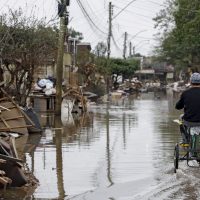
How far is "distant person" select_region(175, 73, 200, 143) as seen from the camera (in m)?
12.2

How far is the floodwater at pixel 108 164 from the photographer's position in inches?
397

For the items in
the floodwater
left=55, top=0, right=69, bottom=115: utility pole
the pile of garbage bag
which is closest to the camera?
the floodwater

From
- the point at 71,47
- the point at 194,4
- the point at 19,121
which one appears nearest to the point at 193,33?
the point at 194,4

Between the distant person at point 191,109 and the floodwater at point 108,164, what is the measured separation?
Answer: 730 mm

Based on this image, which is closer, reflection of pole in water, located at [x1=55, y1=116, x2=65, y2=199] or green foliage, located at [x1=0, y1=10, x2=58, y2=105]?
reflection of pole in water, located at [x1=55, y1=116, x2=65, y2=199]

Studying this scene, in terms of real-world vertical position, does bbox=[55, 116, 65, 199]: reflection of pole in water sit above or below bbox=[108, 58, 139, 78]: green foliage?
below

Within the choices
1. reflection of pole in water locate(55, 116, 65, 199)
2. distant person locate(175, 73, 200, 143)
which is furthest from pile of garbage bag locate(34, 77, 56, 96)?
distant person locate(175, 73, 200, 143)

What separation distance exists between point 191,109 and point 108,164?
2102 mm

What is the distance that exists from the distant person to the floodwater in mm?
730

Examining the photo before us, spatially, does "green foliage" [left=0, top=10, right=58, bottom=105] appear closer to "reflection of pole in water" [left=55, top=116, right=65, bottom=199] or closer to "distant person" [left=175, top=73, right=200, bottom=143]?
"reflection of pole in water" [left=55, top=116, right=65, bottom=199]

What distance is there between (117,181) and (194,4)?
43646 mm

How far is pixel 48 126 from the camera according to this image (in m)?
22.8

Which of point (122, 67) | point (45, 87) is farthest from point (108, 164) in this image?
point (122, 67)

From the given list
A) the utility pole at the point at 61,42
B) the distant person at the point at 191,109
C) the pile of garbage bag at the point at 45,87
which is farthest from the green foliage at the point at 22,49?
the distant person at the point at 191,109
